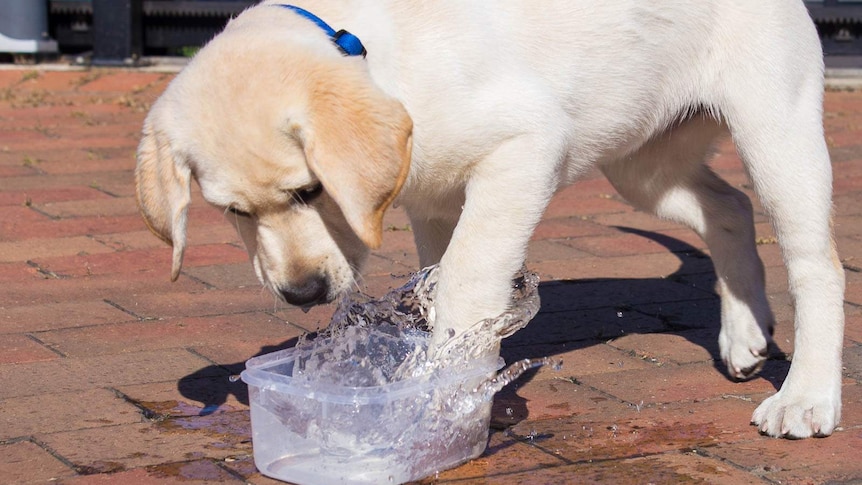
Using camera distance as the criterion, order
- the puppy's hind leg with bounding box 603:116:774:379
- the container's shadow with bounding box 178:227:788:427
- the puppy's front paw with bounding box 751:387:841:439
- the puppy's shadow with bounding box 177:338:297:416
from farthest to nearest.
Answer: the puppy's hind leg with bounding box 603:116:774:379
the container's shadow with bounding box 178:227:788:427
the puppy's shadow with bounding box 177:338:297:416
the puppy's front paw with bounding box 751:387:841:439

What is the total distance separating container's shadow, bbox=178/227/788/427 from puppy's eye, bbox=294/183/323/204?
0.78 meters

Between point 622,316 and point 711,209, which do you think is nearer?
point 711,209

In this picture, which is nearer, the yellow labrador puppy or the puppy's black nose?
the yellow labrador puppy

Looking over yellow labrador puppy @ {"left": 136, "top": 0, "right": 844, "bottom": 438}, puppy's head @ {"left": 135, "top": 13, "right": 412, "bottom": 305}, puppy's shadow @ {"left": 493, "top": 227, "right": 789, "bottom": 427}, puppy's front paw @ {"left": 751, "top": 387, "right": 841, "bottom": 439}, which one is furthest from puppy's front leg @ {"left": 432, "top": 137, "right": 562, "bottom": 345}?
puppy's front paw @ {"left": 751, "top": 387, "right": 841, "bottom": 439}

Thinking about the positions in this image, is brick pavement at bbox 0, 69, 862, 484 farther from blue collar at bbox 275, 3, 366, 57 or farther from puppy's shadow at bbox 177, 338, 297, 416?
blue collar at bbox 275, 3, 366, 57

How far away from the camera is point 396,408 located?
2.92 meters

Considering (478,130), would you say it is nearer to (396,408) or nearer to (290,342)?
(396,408)

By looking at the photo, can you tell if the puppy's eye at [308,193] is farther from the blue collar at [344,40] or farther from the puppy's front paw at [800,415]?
the puppy's front paw at [800,415]

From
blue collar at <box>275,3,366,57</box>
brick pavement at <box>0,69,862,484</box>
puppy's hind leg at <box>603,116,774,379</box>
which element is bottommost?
brick pavement at <box>0,69,862,484</box>

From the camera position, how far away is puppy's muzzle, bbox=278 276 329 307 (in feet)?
10.2

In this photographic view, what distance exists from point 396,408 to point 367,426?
3.1 inches

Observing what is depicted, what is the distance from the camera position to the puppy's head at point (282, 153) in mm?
2869

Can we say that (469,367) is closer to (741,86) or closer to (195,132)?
(195,132)

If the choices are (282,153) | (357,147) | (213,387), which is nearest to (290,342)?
(213,387)
